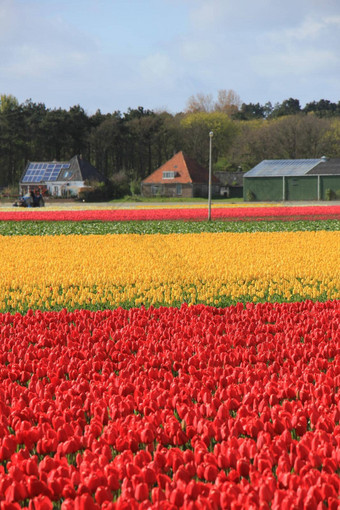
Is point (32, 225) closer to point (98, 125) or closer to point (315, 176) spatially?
point (315, 176)

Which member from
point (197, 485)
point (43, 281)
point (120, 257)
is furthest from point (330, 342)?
point (120, 257)

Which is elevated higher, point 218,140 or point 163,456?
point 218,140

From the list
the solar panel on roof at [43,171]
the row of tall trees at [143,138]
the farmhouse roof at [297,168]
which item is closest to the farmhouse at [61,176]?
the solar panel on roof at [43,171]

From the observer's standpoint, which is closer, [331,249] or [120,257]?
[120,257]

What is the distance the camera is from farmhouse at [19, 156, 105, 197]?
255 ft

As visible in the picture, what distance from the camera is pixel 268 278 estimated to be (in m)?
11.1

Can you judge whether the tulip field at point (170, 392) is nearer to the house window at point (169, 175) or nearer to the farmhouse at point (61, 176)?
the house window at point (169, 175)

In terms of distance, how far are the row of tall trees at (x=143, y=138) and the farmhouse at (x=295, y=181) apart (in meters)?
19.7

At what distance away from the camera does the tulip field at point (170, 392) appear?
124 inches

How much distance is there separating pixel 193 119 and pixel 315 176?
37.5 meters

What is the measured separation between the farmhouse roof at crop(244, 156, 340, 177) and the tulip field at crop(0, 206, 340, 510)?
4902 centimetres

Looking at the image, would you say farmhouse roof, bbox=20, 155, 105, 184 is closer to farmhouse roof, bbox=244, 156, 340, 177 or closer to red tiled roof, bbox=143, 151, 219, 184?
red tiled roof, bbox=143, 151, 219, 184

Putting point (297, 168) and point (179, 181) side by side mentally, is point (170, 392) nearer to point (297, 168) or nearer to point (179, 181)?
point (297, 168)

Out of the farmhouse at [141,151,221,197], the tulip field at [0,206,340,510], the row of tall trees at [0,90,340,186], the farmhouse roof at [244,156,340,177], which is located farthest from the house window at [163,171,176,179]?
the tulip field at [0,206,340,510]
